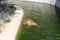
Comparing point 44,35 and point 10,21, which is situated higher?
point 10,21

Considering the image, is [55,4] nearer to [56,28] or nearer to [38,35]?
[56,28]

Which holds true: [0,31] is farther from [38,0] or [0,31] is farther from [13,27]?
[38,0]

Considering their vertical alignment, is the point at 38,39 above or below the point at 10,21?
below

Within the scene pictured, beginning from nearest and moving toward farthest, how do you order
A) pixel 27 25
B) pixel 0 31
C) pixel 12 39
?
1. pixel 12 39
2. pixel 0 31
3. pixel 27 25

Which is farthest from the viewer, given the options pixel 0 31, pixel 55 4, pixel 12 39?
pixel 55 4

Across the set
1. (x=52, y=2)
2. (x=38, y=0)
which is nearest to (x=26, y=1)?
(x=38, y=0)

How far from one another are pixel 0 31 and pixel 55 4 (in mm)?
18279

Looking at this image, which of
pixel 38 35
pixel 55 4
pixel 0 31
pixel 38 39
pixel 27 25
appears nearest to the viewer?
pixel 0 31

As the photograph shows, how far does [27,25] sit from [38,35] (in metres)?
2.16

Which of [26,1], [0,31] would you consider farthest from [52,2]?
[0,31]

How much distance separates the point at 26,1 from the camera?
2902 cm

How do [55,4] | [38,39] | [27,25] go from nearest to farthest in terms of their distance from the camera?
[38,39]
[27,25]
[55,4]

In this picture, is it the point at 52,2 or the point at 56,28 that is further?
the point at 52,2

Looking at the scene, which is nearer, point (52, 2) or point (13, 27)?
point (13, 27)
